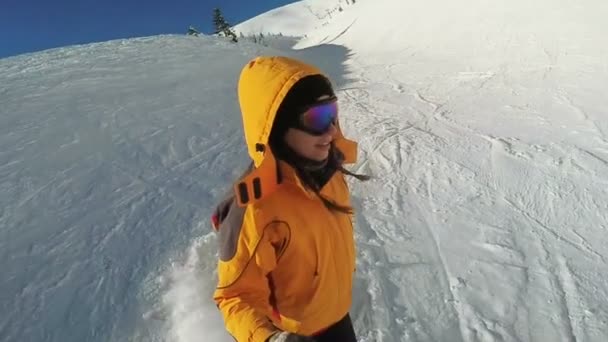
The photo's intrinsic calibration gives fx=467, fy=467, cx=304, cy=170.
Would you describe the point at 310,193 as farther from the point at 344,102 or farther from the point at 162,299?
the point at 344,102

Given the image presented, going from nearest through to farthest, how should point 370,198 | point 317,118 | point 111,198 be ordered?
1. point 317,118
2. point 370,198
3. point 111,198

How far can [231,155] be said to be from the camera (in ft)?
21.9

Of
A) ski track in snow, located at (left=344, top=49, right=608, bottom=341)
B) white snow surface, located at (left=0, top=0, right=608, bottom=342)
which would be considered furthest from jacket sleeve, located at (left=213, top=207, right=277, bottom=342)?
ski track in snow, located at (left=344, top=49, right=608, bottom=341)

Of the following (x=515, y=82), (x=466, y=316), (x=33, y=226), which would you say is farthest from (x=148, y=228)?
(x=515, y=82)

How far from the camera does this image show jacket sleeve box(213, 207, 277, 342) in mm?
1704

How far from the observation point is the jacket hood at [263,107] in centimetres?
170

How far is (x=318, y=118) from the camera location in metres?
1.85

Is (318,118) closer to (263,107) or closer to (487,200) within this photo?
(263,107)

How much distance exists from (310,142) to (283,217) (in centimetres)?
32

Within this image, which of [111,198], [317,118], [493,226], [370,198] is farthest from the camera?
[111,198]

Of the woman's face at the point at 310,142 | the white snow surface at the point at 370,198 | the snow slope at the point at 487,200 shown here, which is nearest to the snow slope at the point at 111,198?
the white snow surface at the point at 370,198

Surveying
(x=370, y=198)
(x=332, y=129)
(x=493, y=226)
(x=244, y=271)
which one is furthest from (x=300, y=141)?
(x=370, y=198)

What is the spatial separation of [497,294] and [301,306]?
2.21 metres

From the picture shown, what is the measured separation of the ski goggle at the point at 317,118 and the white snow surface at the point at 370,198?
193 cm
